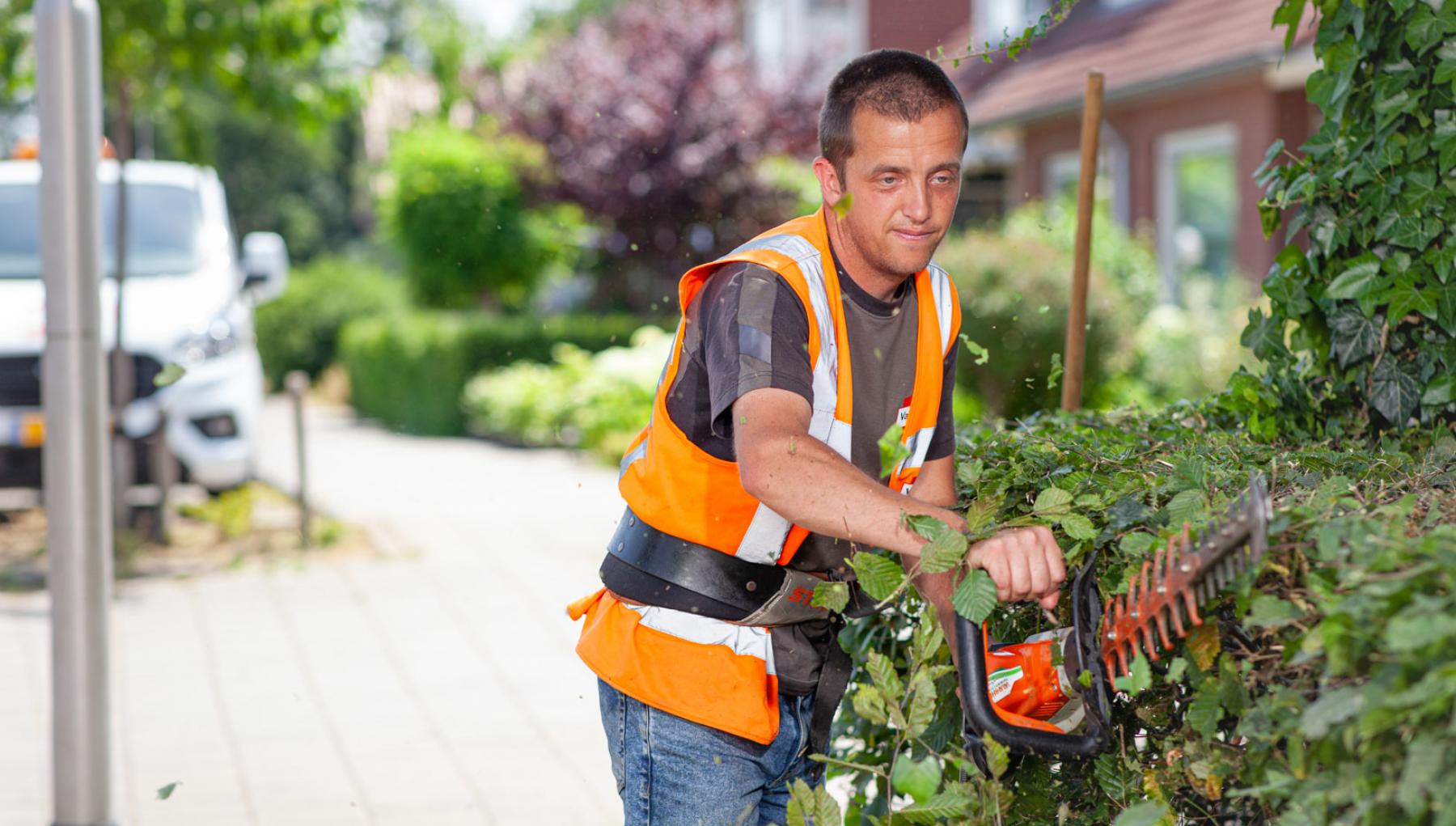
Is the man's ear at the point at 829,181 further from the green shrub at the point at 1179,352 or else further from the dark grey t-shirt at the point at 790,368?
the green shrub at the point at 1179,352

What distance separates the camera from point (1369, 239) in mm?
2961

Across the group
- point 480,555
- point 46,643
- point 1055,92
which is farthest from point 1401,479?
point 1055,92

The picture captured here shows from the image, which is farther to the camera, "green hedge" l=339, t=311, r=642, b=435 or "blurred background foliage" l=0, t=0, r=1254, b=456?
"green hedge" l=339, t=311, r=642, b=435

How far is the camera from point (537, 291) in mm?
18547

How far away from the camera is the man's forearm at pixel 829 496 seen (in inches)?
82.7

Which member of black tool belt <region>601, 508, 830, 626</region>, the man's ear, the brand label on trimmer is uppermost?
the man's ear

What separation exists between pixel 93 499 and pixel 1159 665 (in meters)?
2.58

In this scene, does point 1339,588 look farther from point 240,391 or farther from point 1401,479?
point 240,391

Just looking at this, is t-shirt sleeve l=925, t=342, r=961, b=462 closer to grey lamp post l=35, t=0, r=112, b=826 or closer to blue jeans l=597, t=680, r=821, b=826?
blue jeans l=597, t=680, r=821, b=826

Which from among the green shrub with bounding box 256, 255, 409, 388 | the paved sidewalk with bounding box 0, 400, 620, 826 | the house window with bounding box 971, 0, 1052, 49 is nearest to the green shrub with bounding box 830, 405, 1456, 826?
the paved sidewalk with bounding box 0, 400, 620, 826

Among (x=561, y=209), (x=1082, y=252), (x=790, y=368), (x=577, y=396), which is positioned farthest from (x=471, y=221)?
(x=790, y=368)

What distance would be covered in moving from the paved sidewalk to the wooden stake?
1607 millimetres

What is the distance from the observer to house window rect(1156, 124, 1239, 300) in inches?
563

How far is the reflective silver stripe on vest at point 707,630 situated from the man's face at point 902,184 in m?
0.64
